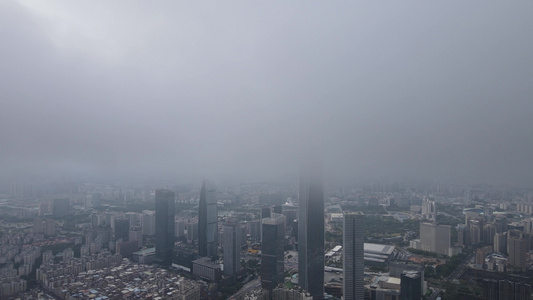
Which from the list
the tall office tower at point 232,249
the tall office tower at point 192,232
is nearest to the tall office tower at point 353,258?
the tall office tower at point 232,249

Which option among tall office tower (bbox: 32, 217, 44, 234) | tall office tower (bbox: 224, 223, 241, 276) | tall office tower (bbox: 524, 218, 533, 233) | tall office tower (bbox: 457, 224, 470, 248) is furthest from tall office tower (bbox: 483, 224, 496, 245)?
tall office tower (bbox: 32, 217, 44, 234)

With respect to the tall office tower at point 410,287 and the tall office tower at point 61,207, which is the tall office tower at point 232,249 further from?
the tall office tower at point 61,207

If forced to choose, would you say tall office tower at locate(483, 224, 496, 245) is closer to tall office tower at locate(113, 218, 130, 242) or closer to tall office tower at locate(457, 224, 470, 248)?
tall office tower at locate(457, 224, 470, 248)

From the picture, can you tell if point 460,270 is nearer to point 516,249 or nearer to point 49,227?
point 516,249

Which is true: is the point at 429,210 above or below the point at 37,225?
above

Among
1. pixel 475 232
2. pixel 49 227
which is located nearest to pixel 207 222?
pixel 49 227

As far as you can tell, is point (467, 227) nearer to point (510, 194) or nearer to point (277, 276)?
point (510, 194)

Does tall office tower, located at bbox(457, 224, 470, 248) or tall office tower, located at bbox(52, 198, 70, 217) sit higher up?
tall office tower, located at bbox(52, 198, 70, 217)
